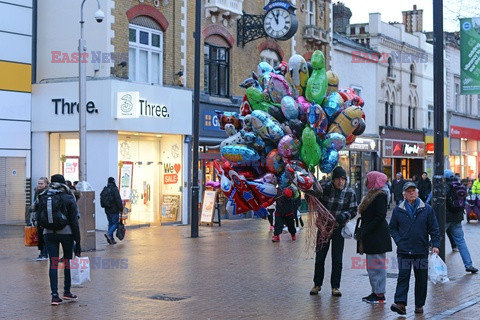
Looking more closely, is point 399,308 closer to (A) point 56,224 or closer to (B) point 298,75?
(B) point 298,75

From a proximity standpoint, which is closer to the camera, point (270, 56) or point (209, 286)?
point (209, 286)

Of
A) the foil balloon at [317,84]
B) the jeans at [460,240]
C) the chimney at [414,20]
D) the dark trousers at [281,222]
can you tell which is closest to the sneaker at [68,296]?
the foil balloon at [317,84]

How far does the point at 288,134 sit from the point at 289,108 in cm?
36

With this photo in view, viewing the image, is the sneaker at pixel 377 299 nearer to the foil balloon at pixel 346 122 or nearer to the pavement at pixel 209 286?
the pavement at pixel 209 286

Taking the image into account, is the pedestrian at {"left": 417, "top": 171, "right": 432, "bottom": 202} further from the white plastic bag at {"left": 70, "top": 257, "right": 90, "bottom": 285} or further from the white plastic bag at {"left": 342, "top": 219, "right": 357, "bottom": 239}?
the white plastic bag at {"left": 70, "top": 257, "right": 90, "bottom": 285}

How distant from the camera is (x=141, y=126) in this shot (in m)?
23.8

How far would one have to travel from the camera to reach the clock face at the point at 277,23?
27766 millimetres

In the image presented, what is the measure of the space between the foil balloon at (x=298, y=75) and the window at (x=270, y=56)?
19316 millimetres

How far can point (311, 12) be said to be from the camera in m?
34.0

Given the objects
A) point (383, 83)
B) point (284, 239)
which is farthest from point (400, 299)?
point (383, 83)

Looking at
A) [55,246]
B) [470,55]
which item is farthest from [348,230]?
[470,55]

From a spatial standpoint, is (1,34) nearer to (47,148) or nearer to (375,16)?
(47,148)

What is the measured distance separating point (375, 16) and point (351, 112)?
3126 centimetres

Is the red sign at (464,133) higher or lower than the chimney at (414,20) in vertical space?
lower
